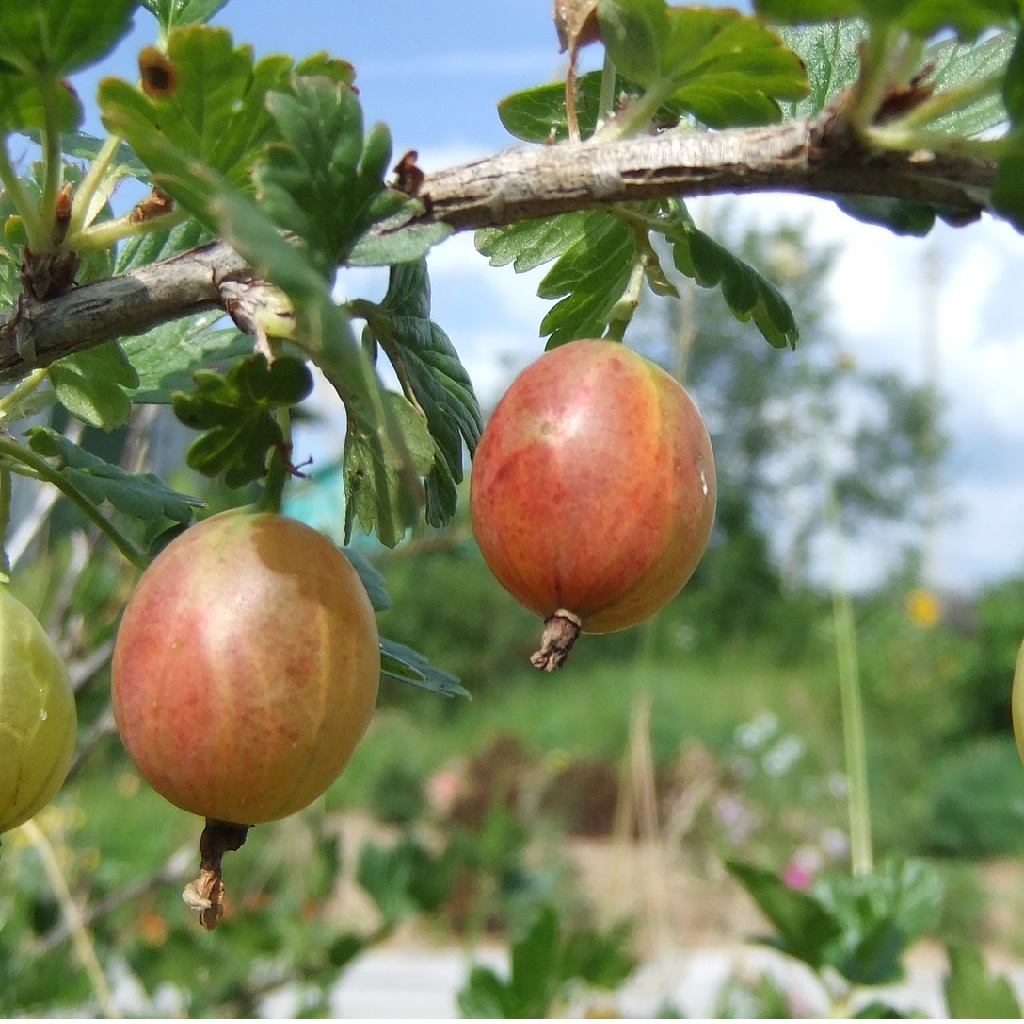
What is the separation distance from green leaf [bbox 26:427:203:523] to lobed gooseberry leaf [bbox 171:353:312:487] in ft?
0.37

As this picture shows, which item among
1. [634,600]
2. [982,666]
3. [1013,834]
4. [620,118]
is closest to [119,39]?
[620,118]

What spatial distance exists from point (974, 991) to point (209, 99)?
0.88 meters

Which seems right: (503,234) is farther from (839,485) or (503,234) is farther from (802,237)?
(839,485)

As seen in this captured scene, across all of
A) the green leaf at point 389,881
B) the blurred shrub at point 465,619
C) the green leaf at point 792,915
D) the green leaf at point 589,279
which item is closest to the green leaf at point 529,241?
the green leaf at point 589,279

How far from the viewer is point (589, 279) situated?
0.63 meters

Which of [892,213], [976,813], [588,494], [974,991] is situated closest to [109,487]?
[588,494]

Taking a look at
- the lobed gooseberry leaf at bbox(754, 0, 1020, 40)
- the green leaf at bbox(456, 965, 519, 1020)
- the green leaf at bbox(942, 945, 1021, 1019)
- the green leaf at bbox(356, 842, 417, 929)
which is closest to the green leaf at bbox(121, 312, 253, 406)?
the lobed gooseberry leaf at bbox(754, 0, 1020, 40)

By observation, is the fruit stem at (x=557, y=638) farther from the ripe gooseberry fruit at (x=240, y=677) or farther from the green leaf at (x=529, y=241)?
the green leaf at (x=529, y=241)

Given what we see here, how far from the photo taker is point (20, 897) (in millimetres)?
1623

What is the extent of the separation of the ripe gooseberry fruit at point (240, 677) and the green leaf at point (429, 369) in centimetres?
11

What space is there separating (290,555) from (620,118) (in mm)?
227

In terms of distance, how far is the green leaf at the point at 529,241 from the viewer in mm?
630

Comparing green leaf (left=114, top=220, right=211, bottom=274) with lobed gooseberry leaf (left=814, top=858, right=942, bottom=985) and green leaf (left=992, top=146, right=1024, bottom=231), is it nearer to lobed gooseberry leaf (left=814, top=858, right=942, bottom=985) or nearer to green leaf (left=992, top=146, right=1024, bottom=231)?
green leaf (left=992, top=146, right=1024, bottom=231)

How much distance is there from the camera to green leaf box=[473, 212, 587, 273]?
0.63m
